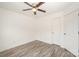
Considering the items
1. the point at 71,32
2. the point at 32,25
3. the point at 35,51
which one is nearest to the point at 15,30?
the point at 32,25

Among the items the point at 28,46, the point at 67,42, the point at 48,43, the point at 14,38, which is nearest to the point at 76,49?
the point at 67,42

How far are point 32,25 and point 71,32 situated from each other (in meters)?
0.94

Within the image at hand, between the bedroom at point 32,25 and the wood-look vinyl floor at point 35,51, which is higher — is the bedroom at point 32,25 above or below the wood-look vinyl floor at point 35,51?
above

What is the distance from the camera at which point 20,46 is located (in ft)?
5.11

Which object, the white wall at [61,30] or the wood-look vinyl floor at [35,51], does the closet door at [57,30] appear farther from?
the wood-look vinyl floor at [35,51]

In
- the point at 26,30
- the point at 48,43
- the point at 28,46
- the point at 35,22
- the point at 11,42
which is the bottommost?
the point at 48,43

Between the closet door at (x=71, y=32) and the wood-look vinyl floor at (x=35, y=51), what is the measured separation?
139 millimetres

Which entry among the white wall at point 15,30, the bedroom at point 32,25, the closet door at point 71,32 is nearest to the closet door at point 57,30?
the bedroom at point 32,25

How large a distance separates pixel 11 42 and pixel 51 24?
40.9 inches

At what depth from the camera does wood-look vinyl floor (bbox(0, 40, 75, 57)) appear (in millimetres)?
1394

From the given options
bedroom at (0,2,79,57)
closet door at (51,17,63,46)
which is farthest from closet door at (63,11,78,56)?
closet door at (51,17,63,46)

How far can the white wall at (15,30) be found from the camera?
153 centimetres

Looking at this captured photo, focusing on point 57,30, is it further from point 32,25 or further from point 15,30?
point 15,30

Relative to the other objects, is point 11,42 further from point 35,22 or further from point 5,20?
point 35,22
